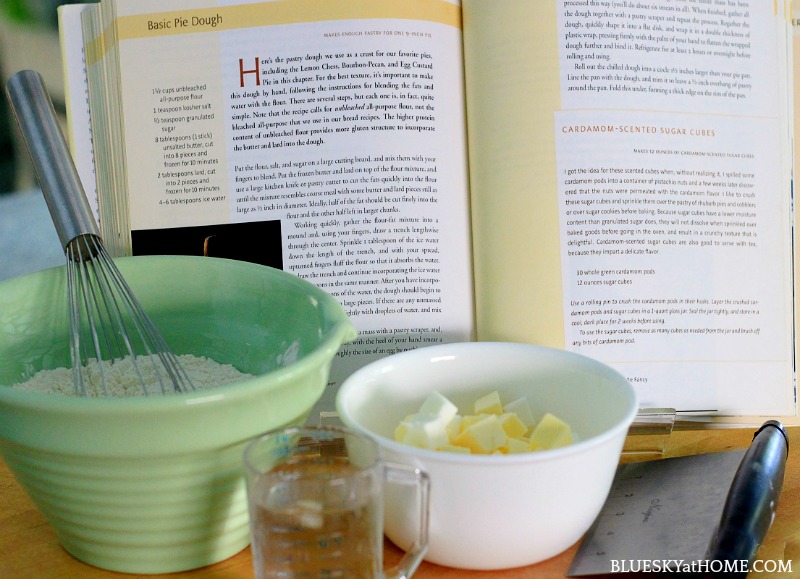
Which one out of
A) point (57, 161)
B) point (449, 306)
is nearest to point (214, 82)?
point (57, 161)

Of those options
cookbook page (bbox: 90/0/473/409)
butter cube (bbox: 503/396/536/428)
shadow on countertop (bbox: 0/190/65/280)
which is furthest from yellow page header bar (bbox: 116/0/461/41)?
shadow on countertop (bbox: 0/190/65/280)

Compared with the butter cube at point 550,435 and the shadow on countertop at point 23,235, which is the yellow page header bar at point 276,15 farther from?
the shadow on countertop at point 23,235

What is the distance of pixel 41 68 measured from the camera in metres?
0.89

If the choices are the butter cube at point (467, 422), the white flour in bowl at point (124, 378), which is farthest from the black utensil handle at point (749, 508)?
the white flour in bowl at point (124, 378)

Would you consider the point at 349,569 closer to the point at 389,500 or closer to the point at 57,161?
the point at 389,500

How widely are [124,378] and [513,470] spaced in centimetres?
23

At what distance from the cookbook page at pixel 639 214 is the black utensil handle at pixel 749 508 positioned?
11 centimetres

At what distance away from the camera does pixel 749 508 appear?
0.38m

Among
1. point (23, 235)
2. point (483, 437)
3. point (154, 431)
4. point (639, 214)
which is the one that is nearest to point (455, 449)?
point (483, 437)

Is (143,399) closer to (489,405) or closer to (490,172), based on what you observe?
(489,405)

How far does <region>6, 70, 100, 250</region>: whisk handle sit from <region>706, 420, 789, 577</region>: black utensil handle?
385 mm

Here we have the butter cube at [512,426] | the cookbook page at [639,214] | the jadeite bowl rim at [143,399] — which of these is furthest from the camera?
the cookbook page at [639,214]

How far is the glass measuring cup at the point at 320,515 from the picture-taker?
331 millimetres

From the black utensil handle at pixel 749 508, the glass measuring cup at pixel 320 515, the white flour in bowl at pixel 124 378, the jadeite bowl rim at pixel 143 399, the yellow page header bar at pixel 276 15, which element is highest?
the yellow page header bar at pixel 276 15
